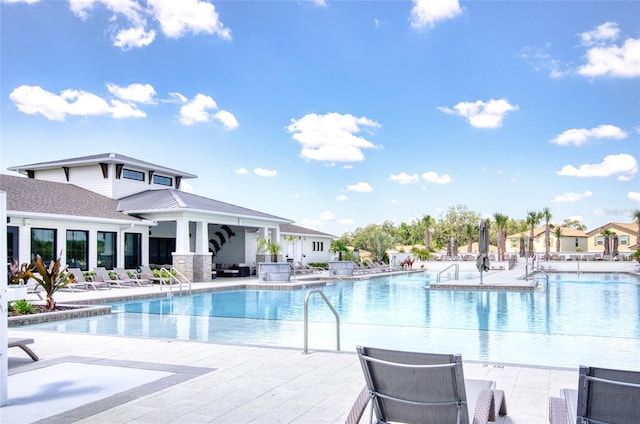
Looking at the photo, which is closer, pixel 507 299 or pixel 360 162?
pixel 507 299

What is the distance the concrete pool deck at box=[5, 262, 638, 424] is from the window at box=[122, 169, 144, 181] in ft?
67.5

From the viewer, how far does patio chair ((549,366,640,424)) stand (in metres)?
2.98

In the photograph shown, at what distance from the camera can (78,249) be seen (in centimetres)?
2217

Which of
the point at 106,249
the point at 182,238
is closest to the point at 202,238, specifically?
the point at 182,238

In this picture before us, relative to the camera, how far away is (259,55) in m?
29.0

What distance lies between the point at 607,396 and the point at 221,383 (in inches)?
151

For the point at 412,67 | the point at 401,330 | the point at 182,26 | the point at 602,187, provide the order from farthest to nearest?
the point at 602,187 < the point at 412,67 < the point at 182,26 < the point at 401,330

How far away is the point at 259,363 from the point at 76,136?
31.1m

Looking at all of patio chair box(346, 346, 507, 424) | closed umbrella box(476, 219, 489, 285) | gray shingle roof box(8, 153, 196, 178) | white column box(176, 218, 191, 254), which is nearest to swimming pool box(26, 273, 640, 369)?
closed umbrella box(476, 219, 489, 285)

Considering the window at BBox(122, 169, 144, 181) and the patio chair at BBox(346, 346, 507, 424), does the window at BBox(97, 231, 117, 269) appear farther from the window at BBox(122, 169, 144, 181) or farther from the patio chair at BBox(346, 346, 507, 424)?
the patio chair at BBox(346, 346, 507, 424)

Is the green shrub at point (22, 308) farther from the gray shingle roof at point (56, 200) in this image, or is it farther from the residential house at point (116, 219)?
the gray shingle roof at point (56, 200)

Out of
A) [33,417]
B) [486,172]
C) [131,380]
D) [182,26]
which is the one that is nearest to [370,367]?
[33,417]

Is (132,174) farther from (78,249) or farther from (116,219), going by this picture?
(78,249)

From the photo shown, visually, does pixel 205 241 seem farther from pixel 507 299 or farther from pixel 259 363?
pixel 259 363
